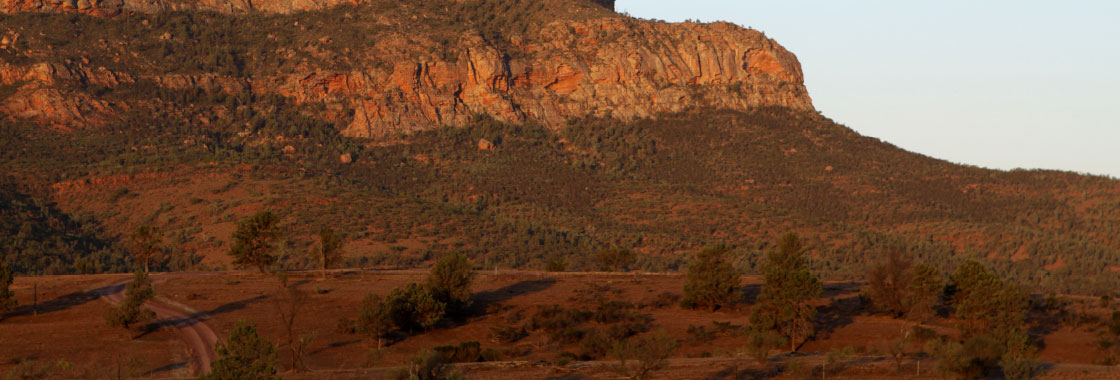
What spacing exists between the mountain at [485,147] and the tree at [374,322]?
1473 inches

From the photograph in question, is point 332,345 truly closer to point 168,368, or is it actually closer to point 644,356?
point 168,368

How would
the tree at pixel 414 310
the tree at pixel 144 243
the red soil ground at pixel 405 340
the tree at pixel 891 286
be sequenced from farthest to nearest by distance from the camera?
the tree at pixel 144 243, the tree at pixel 891 286, the tree at pixel 414 310, the red soil ground at pixel 405 340

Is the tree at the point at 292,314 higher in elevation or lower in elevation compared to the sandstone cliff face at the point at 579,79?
lower

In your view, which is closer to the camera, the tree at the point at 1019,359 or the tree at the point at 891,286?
the tree at the point at 1019,359

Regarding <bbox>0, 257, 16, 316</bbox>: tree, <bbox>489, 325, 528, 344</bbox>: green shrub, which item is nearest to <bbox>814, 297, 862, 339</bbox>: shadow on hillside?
<bbox>489, 325, 528, 344</bbox>: green shrub

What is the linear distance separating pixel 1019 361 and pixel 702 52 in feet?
364

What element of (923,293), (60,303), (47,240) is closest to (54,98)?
(47,240)

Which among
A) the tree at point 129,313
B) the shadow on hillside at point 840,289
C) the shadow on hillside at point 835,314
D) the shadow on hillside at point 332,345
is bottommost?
the shadow on hillside at point 332,345

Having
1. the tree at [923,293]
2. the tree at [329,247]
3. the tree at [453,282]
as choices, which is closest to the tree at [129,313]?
the tree at [453,282]

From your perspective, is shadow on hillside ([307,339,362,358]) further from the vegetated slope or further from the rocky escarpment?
the rocky escarpment

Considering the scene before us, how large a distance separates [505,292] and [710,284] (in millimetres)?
11700

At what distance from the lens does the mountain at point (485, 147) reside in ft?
308

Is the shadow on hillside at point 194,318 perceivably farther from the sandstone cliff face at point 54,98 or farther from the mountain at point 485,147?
the sandstone cliff face at point 54,98

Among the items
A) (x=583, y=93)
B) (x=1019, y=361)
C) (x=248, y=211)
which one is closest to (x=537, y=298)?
(x=1019, y=361)
